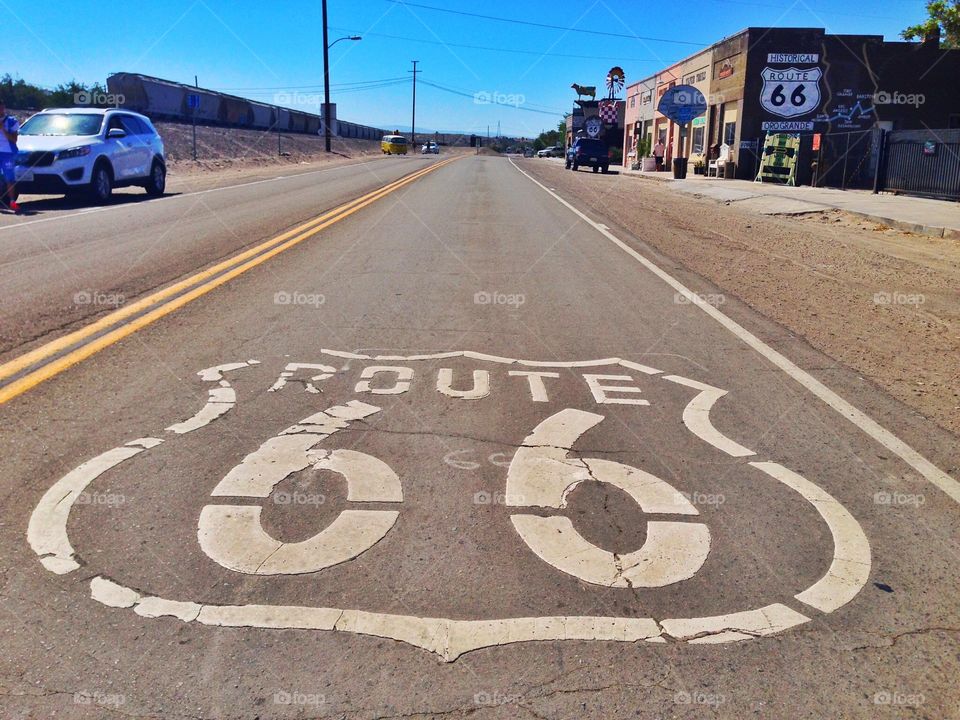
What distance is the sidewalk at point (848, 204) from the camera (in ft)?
59.9

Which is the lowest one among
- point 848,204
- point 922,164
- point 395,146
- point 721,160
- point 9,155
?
point 848,204

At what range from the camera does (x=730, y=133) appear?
41.6m

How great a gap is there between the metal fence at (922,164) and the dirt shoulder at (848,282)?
16.6 ft

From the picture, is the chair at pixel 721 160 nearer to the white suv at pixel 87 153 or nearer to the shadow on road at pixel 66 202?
the shadow on road at pixel 66 202

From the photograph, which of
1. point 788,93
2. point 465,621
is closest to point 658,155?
point 788,93

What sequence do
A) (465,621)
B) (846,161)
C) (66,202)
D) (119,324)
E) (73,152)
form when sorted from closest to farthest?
(465,621), (119,324), (73,152), (66,202), (846,161)

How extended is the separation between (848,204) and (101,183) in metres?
19.0

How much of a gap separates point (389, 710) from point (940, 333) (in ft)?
24.3

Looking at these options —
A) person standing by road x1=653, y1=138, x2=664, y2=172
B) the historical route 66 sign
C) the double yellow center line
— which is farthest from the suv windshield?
person standing by road x1=653, y1=138, x2=664, y2=172

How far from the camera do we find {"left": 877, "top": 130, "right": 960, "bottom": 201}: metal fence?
2403 cm

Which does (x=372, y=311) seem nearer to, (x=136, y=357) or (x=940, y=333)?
(x=136, y=357)

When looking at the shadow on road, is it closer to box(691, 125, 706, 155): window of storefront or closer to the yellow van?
box(691, 125, 706, 155): window of storefront

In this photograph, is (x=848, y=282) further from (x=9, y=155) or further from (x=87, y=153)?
(x=9, y=155)

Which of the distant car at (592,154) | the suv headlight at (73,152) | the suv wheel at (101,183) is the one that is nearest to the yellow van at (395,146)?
the distant car at (592,154)
